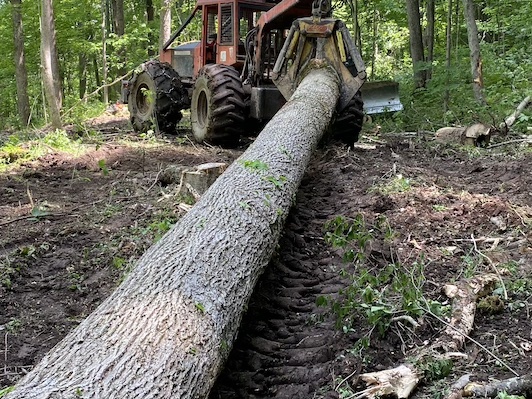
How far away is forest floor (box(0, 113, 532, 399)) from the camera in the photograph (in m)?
2.99

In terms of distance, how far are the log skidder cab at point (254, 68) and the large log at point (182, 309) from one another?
3.70 meters

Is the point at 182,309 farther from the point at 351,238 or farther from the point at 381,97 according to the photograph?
the point at 381,97

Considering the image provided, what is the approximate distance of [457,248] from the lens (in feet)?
13.6

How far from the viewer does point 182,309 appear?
109 inches

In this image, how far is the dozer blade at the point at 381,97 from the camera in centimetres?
1176

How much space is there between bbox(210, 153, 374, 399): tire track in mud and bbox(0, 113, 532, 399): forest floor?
0.01m

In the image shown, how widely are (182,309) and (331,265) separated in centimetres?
172

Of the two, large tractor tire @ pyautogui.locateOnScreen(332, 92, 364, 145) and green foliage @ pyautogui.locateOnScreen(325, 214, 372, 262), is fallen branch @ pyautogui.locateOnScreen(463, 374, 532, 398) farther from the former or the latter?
large tractor tire @ pyautogui.locateOnScreen(332, 92, 364, 145)

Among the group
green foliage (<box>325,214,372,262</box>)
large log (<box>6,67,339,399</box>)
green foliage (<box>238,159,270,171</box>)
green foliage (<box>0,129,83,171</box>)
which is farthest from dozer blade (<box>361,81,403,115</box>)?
green foliage (<box>325,214,372,262</box>)

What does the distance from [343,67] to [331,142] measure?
1.11m

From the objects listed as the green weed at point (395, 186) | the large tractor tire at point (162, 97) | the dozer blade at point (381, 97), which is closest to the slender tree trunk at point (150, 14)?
the large tractor tire at point (162, 97)

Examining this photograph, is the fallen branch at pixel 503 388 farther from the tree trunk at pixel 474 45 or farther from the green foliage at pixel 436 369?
the tree trunk at pixel 474 45

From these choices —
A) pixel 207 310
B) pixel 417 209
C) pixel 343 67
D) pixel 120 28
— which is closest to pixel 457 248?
pixel 417 209

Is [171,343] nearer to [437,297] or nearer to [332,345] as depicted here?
[332,345]
